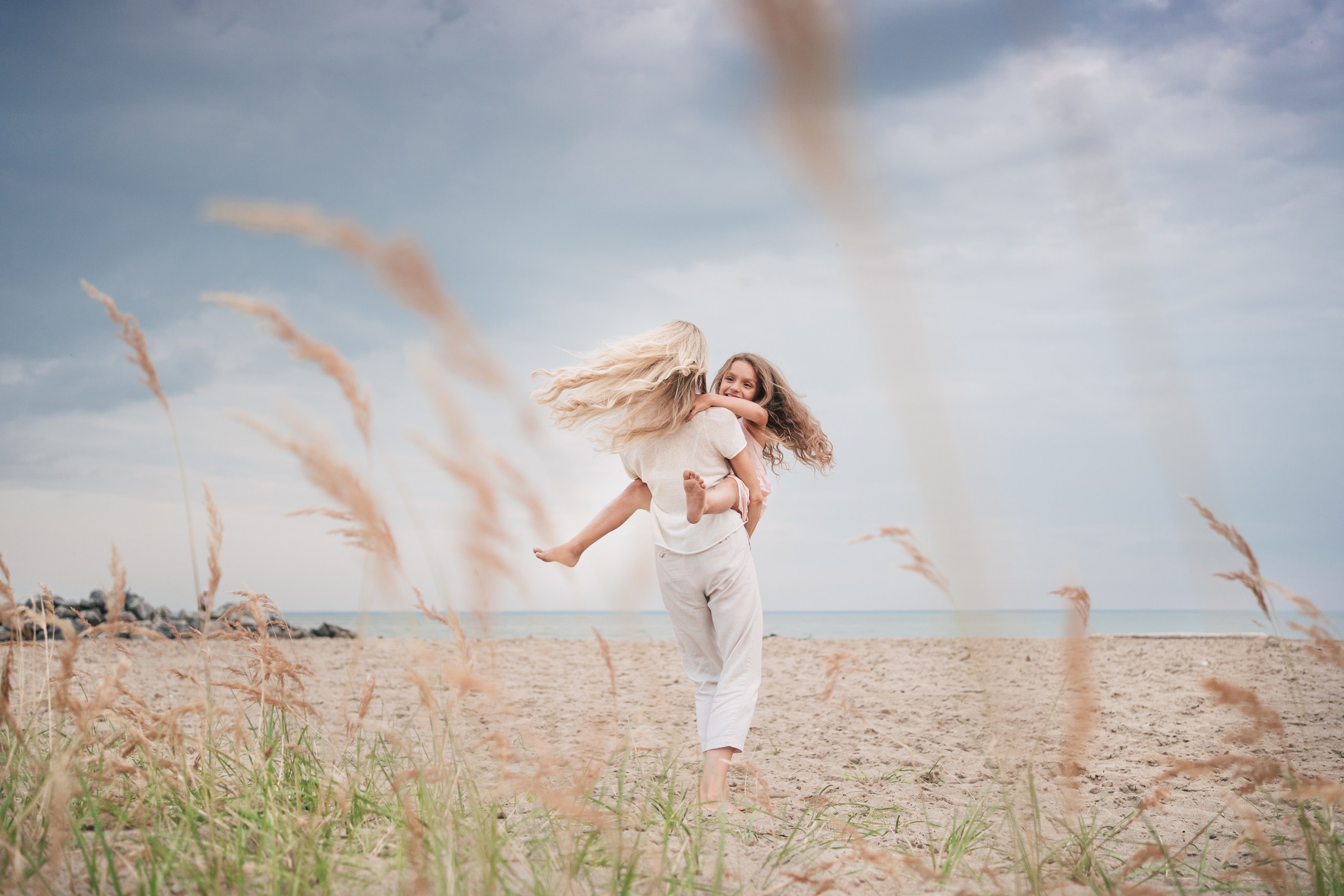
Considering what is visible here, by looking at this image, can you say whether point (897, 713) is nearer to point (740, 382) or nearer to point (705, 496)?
point (740, 382)

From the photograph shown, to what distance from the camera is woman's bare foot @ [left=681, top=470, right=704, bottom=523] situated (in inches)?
109

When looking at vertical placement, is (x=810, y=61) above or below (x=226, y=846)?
above

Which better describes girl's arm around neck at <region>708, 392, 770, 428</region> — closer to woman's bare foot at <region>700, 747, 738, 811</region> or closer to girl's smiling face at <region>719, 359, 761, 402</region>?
girl's smiling face at <region>719, 359, 761, 402</region>

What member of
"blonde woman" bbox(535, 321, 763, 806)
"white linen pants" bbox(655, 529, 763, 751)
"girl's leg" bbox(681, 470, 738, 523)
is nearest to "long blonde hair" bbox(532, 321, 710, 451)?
"blonde woman" bbox(535, 321, 763, 806)

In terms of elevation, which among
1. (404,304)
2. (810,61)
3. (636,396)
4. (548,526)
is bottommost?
(548,526)

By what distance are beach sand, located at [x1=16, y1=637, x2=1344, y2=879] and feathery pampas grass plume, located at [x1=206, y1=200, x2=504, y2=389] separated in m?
0.63

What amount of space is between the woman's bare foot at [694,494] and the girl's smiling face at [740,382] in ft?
3.01

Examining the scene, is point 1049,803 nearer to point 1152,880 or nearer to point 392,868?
point 1152,880

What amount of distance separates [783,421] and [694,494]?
1.31m

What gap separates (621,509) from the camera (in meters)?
3.46

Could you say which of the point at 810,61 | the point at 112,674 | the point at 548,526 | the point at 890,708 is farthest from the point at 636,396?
the point at 890,708

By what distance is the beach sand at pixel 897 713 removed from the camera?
263cm

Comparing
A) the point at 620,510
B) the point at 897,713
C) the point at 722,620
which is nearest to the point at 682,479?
the point at 620,510

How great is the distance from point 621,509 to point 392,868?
Result: 1840 mm
